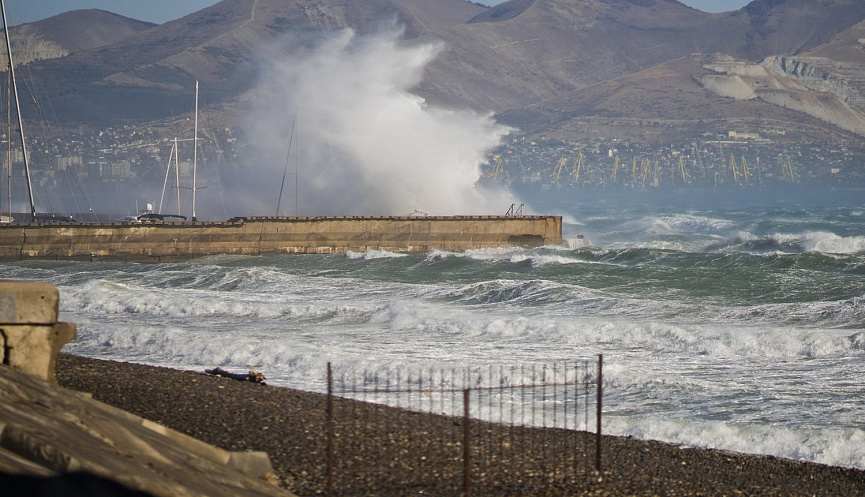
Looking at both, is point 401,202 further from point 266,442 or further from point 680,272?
point 266,442

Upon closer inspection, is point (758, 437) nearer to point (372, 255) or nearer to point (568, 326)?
point (568, 326)

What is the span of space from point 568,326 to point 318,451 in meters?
9.69

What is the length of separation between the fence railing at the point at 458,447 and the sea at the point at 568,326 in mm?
1100

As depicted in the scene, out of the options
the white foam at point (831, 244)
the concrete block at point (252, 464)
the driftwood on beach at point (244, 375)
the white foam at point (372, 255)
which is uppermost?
the white foam at point (831, 244)

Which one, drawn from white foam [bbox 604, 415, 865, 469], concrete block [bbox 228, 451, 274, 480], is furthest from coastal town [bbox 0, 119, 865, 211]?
concrete block [bbox 228, 451, 274, 480]

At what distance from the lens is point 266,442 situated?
8859mm

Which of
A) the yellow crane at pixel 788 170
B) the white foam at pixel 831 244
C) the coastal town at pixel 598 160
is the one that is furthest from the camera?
the yellow crane at pixel 788 170

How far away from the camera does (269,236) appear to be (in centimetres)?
3766

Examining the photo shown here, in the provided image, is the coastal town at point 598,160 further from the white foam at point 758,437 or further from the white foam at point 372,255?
the white foam at point 758,437

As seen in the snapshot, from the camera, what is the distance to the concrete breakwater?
117 ft

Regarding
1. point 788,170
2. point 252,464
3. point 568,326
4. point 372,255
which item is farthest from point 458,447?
point 788,170

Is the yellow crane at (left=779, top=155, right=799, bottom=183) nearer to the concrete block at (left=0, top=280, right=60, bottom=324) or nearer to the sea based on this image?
the sea

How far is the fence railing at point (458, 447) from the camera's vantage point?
25.6 ft

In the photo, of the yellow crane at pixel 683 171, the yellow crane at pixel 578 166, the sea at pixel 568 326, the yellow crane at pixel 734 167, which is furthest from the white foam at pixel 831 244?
the yellow crane at pixel 578 166
